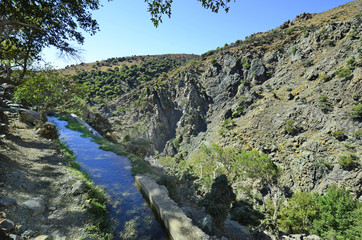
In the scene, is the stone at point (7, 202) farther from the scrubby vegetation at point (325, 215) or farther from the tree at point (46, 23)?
the scrubby vegetation at point (325, 215)

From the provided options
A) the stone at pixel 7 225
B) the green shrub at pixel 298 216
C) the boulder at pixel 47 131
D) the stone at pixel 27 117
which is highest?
the stone at pixel 27 117

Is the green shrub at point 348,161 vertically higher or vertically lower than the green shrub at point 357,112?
lower

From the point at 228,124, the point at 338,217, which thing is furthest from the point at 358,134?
the point at 228,124

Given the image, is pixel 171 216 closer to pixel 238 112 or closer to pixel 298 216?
pixel 298 216

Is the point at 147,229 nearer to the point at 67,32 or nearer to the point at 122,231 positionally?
the point at 122,231

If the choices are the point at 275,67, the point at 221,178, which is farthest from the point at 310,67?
the point at 221,178

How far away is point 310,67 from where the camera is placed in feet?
112

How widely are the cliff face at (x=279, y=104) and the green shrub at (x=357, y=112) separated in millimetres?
507

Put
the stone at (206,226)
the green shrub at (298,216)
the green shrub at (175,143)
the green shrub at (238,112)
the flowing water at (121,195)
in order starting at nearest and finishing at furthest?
the flowing water at (121,195), the stone at (206,226), the green shrub at (298,216), the green shrub at (238,112), the green shrub at (175,143)

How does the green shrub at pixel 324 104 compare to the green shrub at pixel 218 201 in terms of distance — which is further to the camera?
the green shrub at pixel 324 104

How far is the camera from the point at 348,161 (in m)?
18.9

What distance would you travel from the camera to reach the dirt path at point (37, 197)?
11.9 ft

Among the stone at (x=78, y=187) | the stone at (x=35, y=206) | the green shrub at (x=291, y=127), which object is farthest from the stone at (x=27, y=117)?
the green shrub at (x=291, y=127)

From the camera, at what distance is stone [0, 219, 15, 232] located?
10.2 feet
